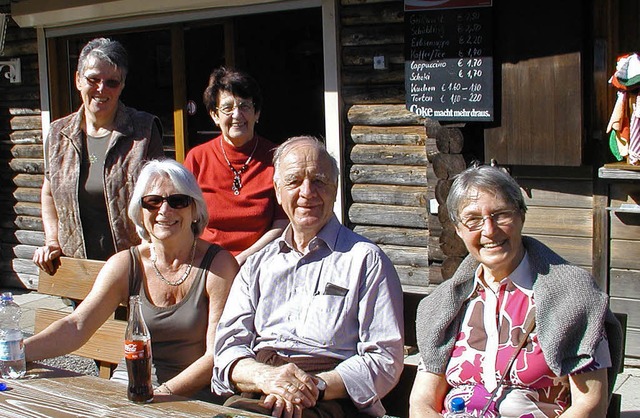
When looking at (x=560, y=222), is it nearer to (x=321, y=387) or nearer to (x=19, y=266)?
(x=321, y=387)

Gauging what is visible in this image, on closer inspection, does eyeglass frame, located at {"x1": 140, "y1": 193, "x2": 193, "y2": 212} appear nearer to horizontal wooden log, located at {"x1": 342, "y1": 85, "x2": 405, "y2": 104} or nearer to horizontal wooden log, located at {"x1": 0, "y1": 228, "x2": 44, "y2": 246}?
horizontal wooden log, located at {"x1": 342, "y1": 85, "x2": 405, "y2": 104}

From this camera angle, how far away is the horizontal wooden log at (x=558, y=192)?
15.2ft

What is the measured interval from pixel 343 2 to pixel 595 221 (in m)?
2.08

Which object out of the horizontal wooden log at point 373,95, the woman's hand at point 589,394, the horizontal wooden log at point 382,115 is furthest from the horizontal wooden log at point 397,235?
the woman's hand at point 589,394

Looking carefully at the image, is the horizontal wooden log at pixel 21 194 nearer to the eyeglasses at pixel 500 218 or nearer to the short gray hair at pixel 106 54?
the short gray hair at pixel 106 54

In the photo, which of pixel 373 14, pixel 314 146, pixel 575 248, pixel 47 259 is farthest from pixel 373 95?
pixel 314 146

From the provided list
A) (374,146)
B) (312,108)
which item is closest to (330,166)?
(374,146)

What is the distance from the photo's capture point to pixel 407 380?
114 inches

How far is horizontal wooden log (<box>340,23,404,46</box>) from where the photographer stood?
530 centimetres

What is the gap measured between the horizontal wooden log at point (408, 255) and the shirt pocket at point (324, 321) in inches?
106

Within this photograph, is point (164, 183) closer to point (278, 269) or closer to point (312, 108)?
point (278, 269)

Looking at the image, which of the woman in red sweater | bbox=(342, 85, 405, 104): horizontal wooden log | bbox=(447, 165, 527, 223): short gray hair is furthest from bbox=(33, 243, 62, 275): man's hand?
bbox=(342, 85, 405, 104): horizontal wooden log

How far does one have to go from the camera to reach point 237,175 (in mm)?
3635

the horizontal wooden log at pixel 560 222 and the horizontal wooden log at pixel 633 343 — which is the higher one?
the horizontal wooden log at pixel 560 222
